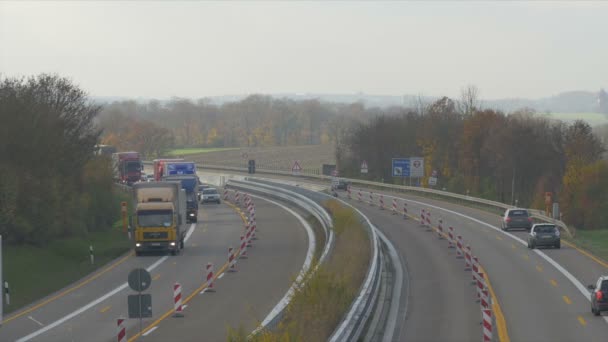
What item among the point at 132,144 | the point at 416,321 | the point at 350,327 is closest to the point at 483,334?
the point at 416,321

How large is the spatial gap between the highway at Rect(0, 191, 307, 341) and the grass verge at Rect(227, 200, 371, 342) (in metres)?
1.06

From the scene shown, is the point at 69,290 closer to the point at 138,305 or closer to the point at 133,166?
the point at 138,305

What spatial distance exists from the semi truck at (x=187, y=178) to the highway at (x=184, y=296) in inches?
309

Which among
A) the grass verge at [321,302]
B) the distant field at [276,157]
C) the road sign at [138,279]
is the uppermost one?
the road sign at [138,279]

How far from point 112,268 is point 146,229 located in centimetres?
355

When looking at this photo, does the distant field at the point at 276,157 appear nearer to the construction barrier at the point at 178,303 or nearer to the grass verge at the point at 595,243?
the grass verge at the point at 595,243

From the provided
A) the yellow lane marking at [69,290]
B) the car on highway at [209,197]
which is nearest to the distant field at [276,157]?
the car on highway at [209,197]

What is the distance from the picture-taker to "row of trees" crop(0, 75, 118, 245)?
147 ft

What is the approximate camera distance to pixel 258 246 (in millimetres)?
49219

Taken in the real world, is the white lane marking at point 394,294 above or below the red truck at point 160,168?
below

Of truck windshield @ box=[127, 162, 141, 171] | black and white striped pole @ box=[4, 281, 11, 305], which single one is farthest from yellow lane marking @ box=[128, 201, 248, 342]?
truck windshield @ box=[127, 162, 141, 171]

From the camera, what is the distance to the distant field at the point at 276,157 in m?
156

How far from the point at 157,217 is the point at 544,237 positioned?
18121 millimetres

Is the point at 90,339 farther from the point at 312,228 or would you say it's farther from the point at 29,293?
the point at 312,228
